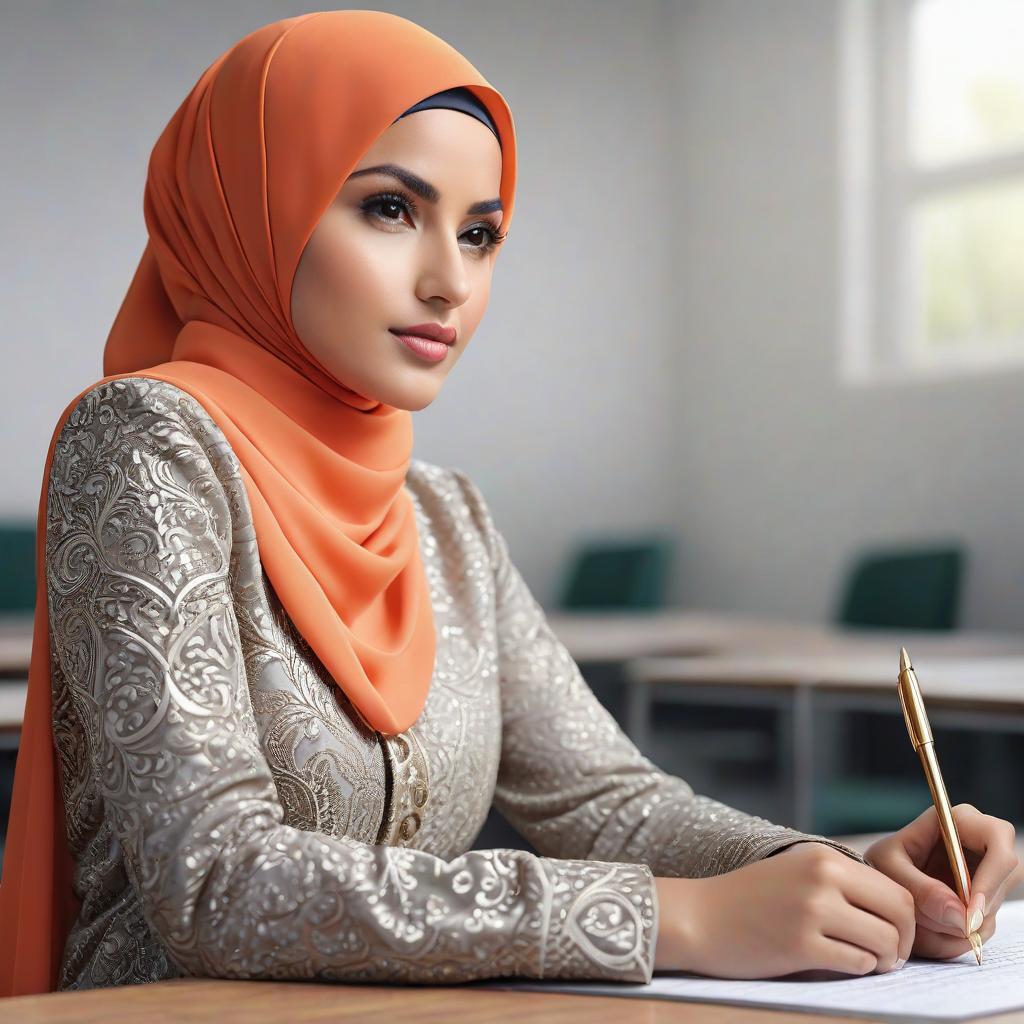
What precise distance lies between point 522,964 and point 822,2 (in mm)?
5613

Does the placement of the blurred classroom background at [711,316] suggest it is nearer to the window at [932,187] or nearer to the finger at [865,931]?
the window at [932,187]

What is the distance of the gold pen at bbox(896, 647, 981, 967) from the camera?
0.88m

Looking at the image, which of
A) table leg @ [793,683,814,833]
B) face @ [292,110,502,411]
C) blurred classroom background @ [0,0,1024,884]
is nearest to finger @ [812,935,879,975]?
face @ [292,110,502,411]

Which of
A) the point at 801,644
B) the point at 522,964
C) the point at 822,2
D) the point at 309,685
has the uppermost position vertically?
the point at 822,2

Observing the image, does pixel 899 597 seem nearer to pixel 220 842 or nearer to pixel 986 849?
pixel 986 849

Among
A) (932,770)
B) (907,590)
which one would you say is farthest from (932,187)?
(932,770)

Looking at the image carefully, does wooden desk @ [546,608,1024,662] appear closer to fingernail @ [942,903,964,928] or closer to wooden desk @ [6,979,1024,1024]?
fingernail @ [942,903,964,928]

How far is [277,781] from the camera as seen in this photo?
3.16 feet

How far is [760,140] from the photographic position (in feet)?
20.0

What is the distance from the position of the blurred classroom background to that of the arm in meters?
2.74

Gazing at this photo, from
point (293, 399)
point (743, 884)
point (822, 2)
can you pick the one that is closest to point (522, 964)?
point (743, 884)

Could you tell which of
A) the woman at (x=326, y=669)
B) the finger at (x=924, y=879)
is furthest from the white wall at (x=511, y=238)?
the finger at (x=924, y=879)

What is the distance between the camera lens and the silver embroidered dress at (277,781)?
31.4 inches

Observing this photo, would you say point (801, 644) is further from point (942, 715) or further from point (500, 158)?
point (500, 158)
